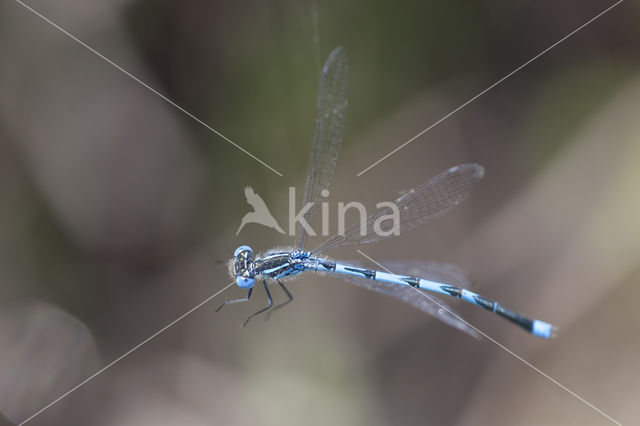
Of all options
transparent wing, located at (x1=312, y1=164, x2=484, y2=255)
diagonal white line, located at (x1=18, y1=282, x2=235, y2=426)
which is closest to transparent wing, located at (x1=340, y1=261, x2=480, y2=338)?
transparent wing, located at (x1=312, y1=164, x2=484, y2=255)

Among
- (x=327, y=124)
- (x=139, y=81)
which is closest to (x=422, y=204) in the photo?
(x=327, y=124)

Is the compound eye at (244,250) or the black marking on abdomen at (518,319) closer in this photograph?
the black marking on abdomen at (518,319)

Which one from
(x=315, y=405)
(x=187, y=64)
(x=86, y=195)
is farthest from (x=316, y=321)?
(x=187, y=64)

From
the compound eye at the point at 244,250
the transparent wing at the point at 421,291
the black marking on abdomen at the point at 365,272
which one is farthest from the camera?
the black marking on abdomen at the point at 365,272

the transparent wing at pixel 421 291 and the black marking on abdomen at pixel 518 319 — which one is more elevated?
the transparent wing at pixel 421 291

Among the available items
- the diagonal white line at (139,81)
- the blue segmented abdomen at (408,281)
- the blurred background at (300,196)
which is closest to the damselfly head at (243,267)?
the blue segmented abdomen at (408,281)

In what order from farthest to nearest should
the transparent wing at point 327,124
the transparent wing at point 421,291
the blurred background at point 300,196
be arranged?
1. the blurred background at point 300,196
2. the transparent wing at point 421,291
3. the transparent wing at point 327,124

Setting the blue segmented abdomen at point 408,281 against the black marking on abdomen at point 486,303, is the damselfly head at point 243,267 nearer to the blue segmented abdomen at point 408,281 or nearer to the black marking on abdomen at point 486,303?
the blue segmented abdomen at point 408,281
